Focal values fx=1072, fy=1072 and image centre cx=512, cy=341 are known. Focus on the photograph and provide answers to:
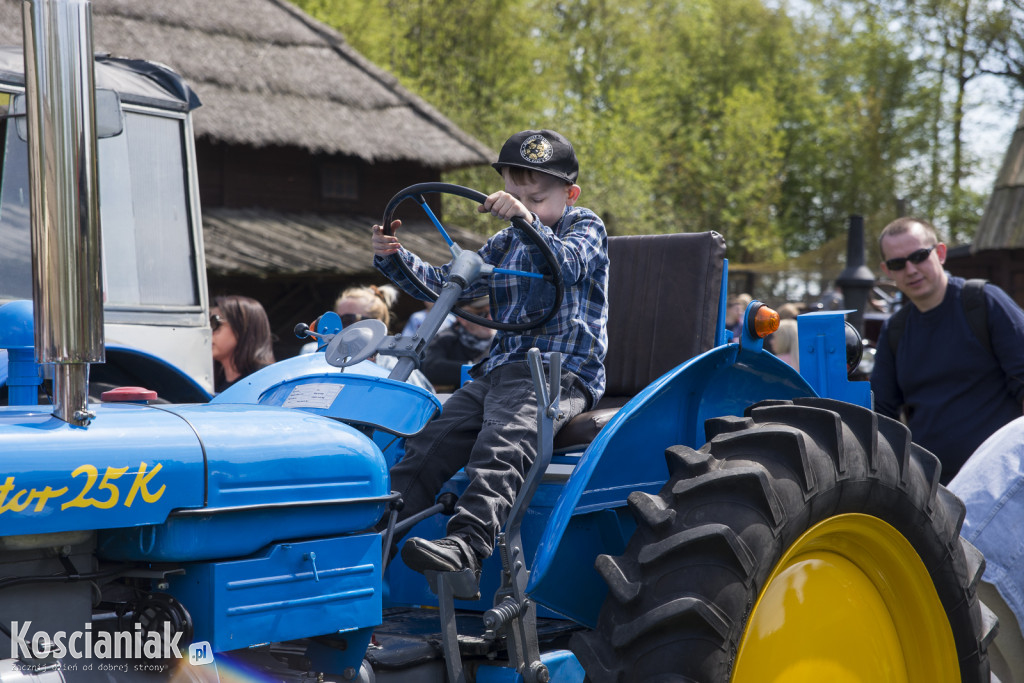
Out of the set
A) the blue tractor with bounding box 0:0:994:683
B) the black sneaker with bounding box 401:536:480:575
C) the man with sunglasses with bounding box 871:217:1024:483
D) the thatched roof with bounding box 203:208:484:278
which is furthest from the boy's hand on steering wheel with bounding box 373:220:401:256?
the thatched roof with bounding box 203:208:484:278

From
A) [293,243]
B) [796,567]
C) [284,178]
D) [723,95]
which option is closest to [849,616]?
[796,567]

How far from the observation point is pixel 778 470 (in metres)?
2.42

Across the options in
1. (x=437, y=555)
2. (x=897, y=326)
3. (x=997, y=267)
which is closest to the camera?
(x=437, y=555)

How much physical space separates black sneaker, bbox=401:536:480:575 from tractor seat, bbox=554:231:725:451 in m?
0.95

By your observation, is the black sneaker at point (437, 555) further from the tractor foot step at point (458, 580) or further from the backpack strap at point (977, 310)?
the backpack strap at point (977, 310)

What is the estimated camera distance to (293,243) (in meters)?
14.1

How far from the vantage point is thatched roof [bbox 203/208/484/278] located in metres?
12.9

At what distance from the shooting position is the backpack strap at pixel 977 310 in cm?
398

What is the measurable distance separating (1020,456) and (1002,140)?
2766 centimetres

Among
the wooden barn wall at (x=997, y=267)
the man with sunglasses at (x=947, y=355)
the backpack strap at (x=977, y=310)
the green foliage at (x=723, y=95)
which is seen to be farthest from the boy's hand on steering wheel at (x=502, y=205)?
the green foliage at (x=723, y=95)

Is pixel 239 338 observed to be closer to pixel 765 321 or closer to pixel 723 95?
pixel 765 321

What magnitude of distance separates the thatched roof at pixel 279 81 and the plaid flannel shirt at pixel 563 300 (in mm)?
11393

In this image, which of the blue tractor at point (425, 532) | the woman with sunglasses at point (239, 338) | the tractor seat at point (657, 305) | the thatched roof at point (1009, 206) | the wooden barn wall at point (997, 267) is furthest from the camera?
the wooden barn wall at point (997, 267)

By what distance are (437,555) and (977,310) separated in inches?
104
